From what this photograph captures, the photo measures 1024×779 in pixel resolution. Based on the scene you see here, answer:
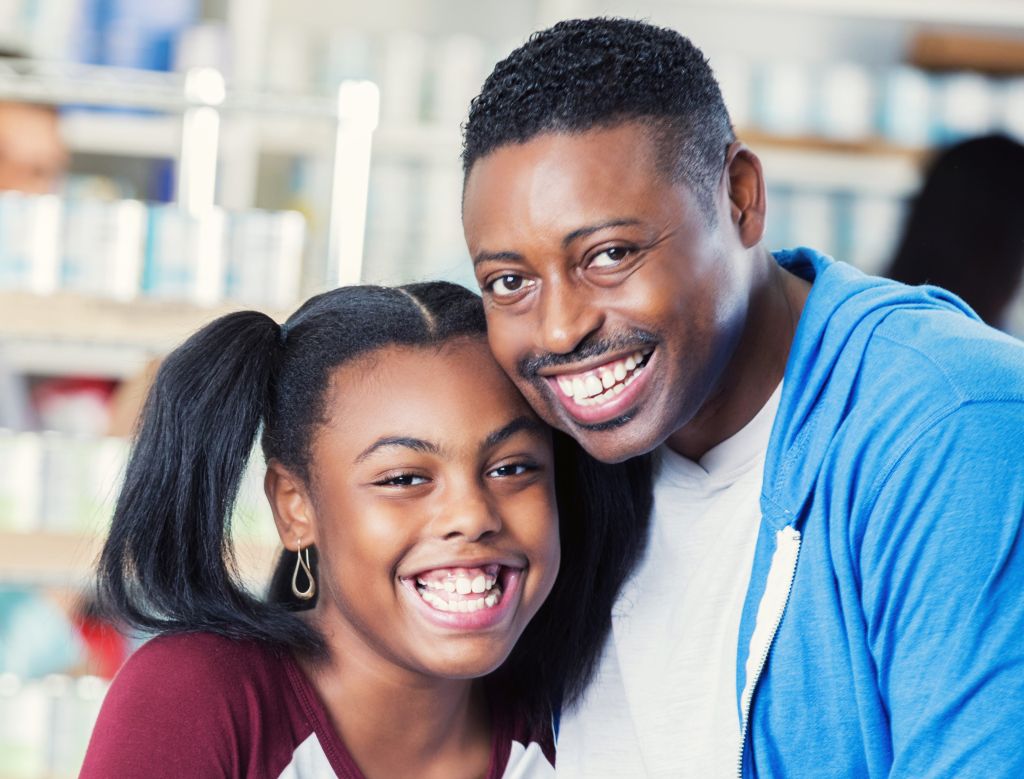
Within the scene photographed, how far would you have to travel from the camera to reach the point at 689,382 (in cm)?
125

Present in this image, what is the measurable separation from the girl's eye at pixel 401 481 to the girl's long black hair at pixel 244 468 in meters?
0.12

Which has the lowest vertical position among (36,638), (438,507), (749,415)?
(36,638)

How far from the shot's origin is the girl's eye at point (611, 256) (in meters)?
1.20

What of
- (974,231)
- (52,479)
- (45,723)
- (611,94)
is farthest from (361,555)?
(974,231)

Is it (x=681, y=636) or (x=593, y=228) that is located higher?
(x=593, y=228)

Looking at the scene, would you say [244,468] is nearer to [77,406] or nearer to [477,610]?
[477,610]

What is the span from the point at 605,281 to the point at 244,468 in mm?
510

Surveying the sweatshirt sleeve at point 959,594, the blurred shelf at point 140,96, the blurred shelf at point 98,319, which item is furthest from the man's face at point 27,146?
the sweatshirt sleeve at point 959,594

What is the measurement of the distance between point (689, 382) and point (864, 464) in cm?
20

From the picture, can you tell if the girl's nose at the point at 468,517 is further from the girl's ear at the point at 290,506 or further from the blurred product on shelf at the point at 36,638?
the blurred product on shelf at the point at 36,638

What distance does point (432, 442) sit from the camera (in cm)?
135

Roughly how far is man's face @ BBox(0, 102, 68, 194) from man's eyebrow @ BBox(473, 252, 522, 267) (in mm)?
2058

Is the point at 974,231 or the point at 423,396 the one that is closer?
the point at 423,396

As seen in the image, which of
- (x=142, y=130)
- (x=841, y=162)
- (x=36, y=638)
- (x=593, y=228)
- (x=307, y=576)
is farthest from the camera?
(x=841, y=162)
